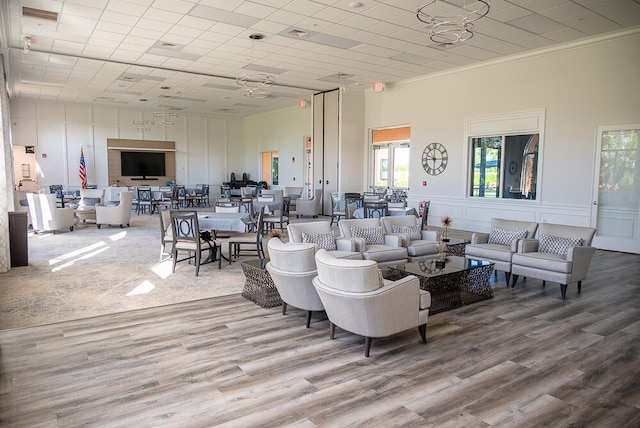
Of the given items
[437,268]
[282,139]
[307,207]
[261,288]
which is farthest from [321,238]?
[282,139]

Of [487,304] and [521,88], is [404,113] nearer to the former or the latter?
[521,88]

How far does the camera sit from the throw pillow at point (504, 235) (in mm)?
6570

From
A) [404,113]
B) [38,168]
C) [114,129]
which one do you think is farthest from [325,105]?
[38,168]

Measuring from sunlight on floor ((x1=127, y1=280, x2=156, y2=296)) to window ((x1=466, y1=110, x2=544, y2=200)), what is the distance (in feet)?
27.3

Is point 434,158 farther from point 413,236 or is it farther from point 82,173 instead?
point 82,173

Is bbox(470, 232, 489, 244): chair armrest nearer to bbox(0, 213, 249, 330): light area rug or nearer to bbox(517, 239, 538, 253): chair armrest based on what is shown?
bbox(517, 239, 538, 253): chair armrest

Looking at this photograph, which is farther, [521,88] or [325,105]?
[325,105]

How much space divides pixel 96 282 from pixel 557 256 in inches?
251

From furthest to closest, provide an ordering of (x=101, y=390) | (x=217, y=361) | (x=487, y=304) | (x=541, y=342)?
(x=487, y=304), (x=541, y=342), (x=217, y=361), (x=101, y=390)

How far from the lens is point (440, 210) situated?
472 inches

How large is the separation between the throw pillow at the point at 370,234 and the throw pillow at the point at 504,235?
1.80 metres

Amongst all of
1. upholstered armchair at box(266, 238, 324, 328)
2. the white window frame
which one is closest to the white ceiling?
the white window frame

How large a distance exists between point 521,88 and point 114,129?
15.5m

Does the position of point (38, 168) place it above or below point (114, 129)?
below
